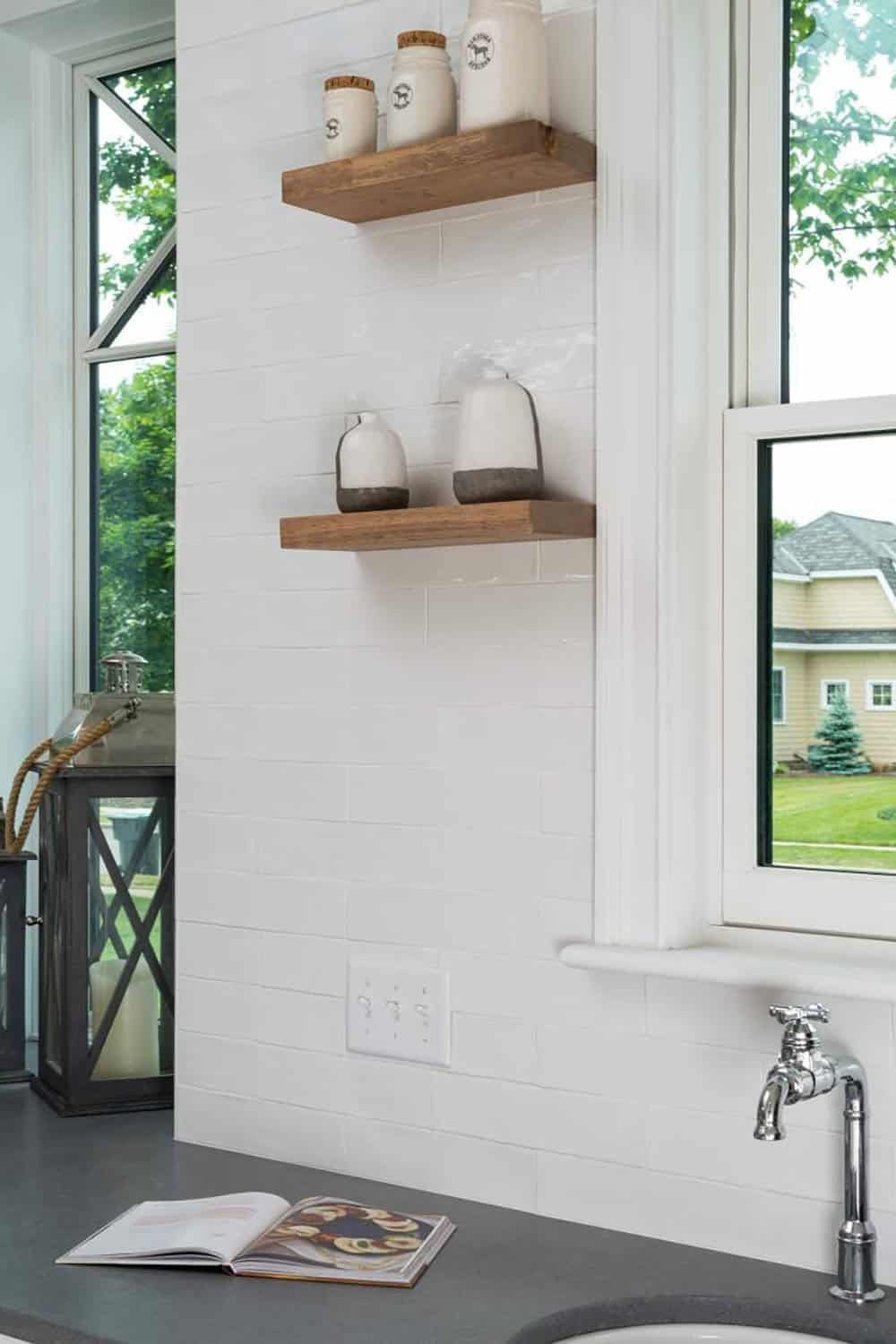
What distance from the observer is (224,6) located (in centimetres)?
207

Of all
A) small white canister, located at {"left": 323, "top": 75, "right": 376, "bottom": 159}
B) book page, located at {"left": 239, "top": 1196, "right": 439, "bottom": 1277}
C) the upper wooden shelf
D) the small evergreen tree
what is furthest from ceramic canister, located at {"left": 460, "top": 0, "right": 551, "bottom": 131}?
book page, located at {"left": 239, "top": 1196, "right": 439, "bottom": 1277}

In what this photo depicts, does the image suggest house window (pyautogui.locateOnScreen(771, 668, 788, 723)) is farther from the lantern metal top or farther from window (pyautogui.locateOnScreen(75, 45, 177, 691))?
window (pyautogui.locateOnScreen(75, 45, 177, 691))

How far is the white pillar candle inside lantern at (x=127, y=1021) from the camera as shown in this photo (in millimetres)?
2178

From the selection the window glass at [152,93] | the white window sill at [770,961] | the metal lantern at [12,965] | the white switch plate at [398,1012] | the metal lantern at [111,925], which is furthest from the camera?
the window glass at [152,93]

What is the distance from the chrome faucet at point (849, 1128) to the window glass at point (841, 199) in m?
0.72

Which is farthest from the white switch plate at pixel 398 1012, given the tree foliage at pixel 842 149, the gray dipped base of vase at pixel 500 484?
the tree foliage at pixel 842 149

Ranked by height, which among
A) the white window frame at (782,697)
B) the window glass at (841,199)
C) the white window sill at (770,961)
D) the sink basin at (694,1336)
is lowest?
the sink basin at (694,1336)

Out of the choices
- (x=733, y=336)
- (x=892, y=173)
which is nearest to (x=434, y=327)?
(x=733, y=336)

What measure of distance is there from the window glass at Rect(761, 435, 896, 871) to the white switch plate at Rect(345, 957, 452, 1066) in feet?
1.46

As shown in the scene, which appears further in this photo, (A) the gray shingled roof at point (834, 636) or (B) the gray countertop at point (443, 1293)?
(A) the gray shingled roof at point (834, 636)

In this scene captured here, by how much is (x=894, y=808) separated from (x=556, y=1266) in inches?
24.7

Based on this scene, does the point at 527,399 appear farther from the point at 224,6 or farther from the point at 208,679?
the point at 224,6

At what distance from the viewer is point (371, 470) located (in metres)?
1.79

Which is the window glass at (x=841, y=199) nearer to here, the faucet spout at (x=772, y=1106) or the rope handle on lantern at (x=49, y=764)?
the faucet spout at (x=772, y=1106)
